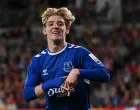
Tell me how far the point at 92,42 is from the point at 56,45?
11.9 metres

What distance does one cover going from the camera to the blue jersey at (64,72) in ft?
17.1

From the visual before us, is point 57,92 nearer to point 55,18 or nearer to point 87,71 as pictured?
point 87,71

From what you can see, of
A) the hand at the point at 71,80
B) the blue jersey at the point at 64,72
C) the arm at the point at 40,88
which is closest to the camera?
the hand at the point at 71,80

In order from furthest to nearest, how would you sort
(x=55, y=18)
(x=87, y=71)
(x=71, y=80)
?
(x=55, y=18)
(x=87, y=71)
(x=71, y=80)

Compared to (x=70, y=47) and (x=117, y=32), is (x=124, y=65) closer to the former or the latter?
(x=117, y=32)

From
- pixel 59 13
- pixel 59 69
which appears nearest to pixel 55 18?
pixel 59 13

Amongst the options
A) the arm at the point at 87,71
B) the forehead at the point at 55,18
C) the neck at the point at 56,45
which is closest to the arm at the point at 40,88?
the arm at the point at 87,71

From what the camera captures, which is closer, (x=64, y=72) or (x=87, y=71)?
(x=87, y=71)

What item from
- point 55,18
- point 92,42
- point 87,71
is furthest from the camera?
point 92,42

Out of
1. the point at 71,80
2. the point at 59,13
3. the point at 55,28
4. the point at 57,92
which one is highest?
the point at 59,13

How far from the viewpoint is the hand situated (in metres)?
4.96

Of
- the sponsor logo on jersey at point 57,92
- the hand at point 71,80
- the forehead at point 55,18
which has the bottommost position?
the sponsor logo on jersey at point 57,92

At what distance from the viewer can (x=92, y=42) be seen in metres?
17.1

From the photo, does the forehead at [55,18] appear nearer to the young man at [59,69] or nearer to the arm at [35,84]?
the young man at [59,69]
